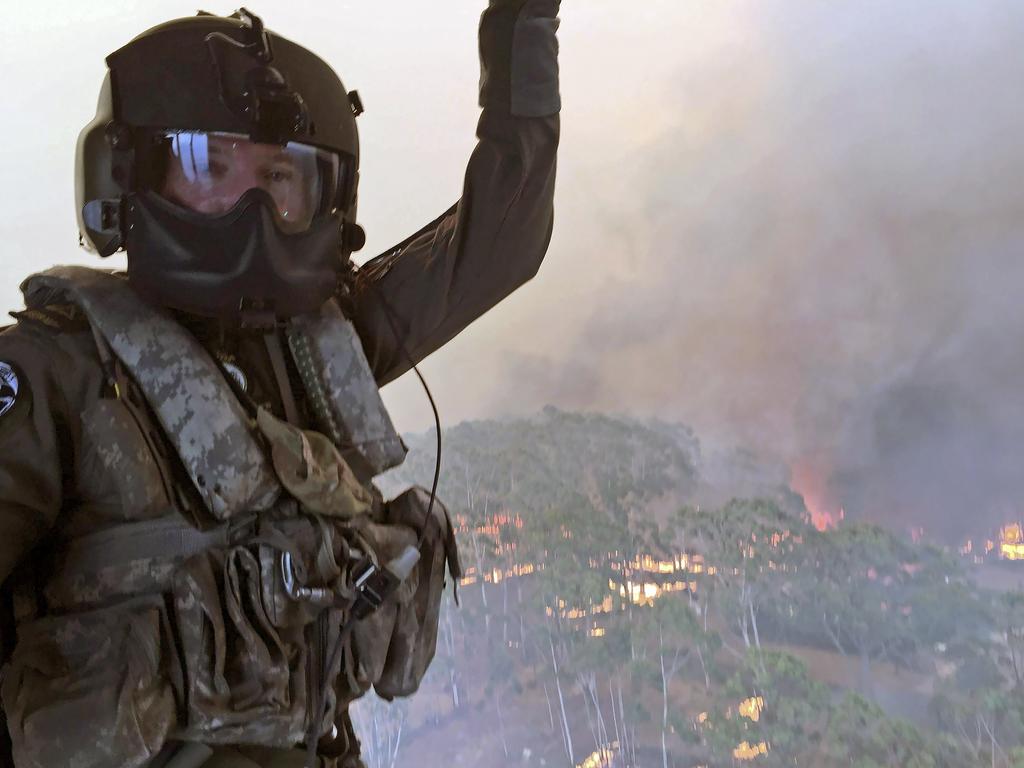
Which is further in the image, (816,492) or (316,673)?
(816,492)

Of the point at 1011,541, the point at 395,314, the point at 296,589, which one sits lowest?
the point at 1011,541

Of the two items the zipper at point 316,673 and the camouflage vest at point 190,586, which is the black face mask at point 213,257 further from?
the zipper at point 316,673

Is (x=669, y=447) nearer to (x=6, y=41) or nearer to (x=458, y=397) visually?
(x=458, y=397)

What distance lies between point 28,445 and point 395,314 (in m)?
0.48

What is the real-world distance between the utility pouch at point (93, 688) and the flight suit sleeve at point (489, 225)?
0.47 meters

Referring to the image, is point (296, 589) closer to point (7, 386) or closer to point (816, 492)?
point (7, 386)

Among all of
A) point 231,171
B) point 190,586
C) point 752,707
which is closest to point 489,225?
point 231,171

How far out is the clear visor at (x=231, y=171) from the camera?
2.81 ft

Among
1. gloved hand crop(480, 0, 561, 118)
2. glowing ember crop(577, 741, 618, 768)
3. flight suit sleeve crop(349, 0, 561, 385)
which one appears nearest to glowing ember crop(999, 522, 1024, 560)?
glowing ember crop(577, 741, 618, 768)

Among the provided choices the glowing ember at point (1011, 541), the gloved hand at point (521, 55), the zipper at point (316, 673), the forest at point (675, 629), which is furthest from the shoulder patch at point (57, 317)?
the glowing ember at point (1011, 541)

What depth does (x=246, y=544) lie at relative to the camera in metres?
0.81

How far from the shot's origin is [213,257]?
0.83m

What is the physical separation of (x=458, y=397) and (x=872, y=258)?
0.93m

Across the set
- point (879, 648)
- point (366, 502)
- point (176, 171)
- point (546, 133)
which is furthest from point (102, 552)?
point (879, 648)
